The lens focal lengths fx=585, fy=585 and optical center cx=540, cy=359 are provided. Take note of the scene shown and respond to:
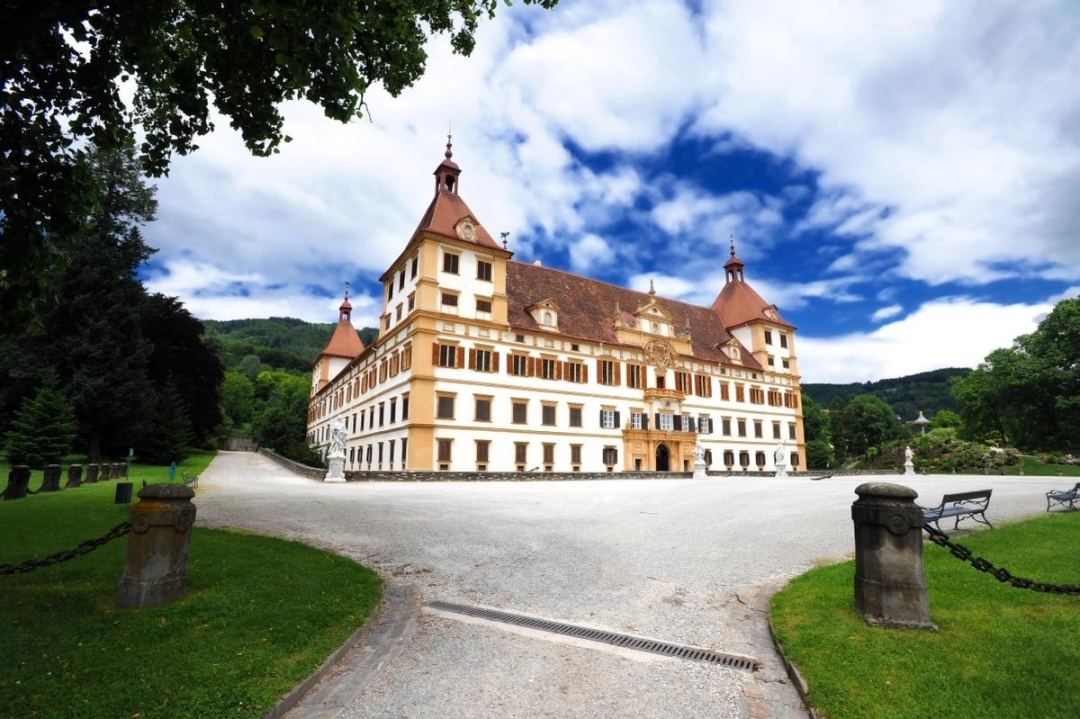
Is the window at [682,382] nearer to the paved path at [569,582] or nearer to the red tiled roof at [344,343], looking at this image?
the paved path at [569,582]

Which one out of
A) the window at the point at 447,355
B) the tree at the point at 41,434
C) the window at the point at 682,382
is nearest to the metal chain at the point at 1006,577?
the window at the point at 447,355

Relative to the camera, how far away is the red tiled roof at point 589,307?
4078 cm

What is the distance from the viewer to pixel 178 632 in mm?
5363

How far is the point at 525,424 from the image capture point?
1448 inches

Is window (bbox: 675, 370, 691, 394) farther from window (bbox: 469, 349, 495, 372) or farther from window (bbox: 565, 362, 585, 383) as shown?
window (bbox: 469, 349, 495, 372)

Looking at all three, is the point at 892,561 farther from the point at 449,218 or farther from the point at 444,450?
the point at 449,218

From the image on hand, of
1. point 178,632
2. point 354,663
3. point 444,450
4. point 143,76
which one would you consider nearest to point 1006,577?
point 354,663

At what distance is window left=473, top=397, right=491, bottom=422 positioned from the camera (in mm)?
35094

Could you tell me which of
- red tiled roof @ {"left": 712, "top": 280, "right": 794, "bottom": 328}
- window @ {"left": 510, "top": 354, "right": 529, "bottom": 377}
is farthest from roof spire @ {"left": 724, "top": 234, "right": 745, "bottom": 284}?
window @ {"left": 510, "top": 354, "right": 529, "bottom": 377}

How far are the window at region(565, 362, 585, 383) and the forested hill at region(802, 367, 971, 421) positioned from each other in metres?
93.3

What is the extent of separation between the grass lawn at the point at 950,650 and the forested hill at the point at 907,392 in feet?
399

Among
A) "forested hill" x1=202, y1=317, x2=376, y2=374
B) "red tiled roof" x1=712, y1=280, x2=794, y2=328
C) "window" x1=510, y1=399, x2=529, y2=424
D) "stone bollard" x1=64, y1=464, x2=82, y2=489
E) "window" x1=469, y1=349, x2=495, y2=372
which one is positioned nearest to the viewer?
"stone bollard" x1=64, y1=464, x2=82, y2=489

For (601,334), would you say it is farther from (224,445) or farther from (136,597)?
(224,445)

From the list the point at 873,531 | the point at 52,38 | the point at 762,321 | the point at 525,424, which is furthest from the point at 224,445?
the point at 873,531
